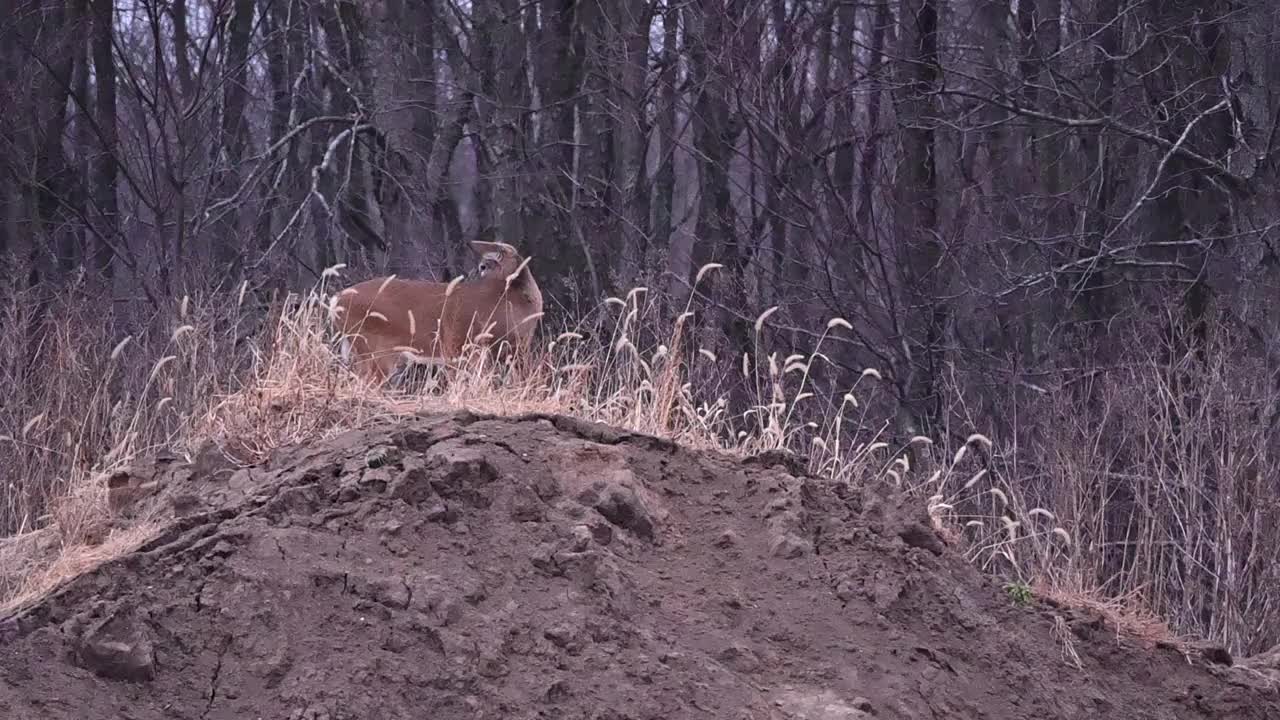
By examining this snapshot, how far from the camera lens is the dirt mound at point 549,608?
4.45 meters

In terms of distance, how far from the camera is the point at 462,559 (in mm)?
4980

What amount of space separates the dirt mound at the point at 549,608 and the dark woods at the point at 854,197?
210 cm

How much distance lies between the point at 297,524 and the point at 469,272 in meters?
13.6

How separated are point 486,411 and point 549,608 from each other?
1396 millimetres

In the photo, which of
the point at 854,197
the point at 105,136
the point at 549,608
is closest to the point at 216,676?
the point at 549,608

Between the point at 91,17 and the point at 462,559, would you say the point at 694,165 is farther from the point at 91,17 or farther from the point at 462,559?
the point at 462,559

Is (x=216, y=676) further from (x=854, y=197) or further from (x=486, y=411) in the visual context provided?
(x=854, y=197)

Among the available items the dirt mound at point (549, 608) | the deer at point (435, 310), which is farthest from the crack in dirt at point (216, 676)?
the deer at point (435, 310)

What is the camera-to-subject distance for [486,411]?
6078 mm

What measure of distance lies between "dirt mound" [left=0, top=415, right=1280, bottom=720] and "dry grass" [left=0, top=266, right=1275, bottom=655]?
394 millimetres

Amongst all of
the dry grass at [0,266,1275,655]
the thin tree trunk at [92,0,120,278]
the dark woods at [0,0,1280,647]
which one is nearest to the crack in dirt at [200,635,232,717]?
the dry grass at [0,266,1275,655]

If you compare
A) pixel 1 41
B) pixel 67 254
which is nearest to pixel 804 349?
pixel 1 41

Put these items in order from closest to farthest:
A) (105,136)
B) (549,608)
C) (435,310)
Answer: (549,608) → (435,310) → (105,136)

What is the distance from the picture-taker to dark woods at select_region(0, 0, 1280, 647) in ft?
31.8
